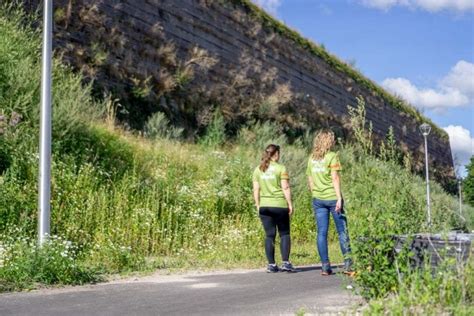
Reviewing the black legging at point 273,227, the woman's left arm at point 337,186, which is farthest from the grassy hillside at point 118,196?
the black legging at point 273,227

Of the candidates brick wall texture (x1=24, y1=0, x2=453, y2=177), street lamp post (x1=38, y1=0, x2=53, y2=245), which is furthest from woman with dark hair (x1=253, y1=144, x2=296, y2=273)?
brick wall texture (x1=24, y1=0, x2=453, y2=177)

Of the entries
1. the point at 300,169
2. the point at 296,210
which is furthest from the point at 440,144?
the point at 296,210

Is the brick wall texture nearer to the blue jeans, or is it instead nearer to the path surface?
the blue jeans

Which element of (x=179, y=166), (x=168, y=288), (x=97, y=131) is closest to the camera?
(x=168, y=288)

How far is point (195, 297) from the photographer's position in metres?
8.47

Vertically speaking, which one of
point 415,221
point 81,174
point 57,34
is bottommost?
point 415,221

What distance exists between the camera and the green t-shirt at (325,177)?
10.5 meters

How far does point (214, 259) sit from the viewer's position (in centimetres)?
1232

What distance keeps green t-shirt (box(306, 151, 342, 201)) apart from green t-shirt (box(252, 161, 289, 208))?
592 mm

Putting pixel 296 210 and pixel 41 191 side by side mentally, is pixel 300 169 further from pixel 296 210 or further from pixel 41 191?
pixel 41 191

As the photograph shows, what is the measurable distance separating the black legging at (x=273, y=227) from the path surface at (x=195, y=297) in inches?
22.1

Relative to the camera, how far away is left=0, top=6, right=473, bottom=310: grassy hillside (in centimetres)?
941

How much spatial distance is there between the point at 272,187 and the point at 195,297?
290 centimetres

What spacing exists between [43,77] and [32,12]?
23.3 ft
